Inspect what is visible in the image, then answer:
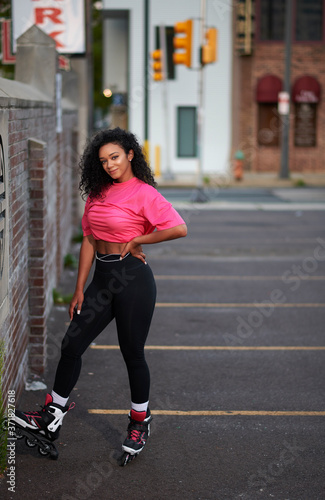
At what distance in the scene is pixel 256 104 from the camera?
32438mm

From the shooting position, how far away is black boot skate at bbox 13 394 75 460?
192 inches

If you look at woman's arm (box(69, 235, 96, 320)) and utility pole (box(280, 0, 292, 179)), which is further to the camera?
utility pole (box(280, 0, 292, 179))

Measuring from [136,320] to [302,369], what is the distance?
263 cm

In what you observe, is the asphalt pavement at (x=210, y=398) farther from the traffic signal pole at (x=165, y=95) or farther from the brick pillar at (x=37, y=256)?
the traffic signal pole at (x=165, y=95)

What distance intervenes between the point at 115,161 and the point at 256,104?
93.2 feet

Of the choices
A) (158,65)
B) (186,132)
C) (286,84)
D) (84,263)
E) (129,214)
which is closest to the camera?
(129,214)

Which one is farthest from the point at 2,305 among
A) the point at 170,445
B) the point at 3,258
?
the point at 170,445

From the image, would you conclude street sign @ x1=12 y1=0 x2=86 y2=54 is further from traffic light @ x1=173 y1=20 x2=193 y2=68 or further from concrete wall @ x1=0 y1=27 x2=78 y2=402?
traffic light @ x1=173 y1=20 x2=193 y2=68

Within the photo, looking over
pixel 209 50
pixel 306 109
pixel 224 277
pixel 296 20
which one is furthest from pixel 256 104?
pixel 224 277

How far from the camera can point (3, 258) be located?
491 centimetres

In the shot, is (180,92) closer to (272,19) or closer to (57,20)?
(272,19)

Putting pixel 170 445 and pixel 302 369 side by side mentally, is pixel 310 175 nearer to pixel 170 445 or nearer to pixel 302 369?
pixel 302 369

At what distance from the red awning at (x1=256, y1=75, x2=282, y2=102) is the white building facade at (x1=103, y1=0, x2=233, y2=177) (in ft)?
4.00

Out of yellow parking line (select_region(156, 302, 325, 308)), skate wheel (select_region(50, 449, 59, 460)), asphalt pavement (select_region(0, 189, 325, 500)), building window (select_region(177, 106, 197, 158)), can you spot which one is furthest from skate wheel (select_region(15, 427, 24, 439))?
building window (select_region(177, 106, 197, 158))
